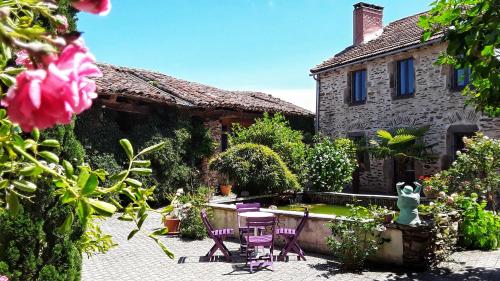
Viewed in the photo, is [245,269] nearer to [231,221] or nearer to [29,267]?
[231,221]

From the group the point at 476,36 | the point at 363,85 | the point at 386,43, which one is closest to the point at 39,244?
the point at 476,36

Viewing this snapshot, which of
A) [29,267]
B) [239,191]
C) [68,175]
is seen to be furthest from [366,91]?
[68,175]

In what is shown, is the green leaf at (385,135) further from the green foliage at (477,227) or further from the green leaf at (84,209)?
the green leaf at (84,209)

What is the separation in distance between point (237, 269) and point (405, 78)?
11.9 m

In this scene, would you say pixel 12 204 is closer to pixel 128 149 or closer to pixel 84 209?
pixel 84 209

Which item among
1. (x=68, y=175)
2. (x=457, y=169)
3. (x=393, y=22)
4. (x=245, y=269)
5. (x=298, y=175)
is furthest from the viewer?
(x=393, y=22)

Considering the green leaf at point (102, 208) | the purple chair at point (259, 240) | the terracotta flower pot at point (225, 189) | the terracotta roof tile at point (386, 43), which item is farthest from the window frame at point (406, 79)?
the green leaf at point (102, 208)

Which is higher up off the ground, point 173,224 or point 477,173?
point 477,173

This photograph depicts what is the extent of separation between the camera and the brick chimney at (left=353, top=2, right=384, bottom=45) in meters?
19.0

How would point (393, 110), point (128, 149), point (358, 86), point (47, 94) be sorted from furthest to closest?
1. point (358, 86)
2. point (393, 110)
3. point (128, 149)
4. point (47, 94)

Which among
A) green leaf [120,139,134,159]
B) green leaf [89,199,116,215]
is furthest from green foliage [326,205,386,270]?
green leaf [89,199,116,215]

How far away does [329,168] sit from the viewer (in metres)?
14.8

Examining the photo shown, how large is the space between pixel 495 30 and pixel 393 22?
17536 millimetres

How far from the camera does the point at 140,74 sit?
1747 centimetres
